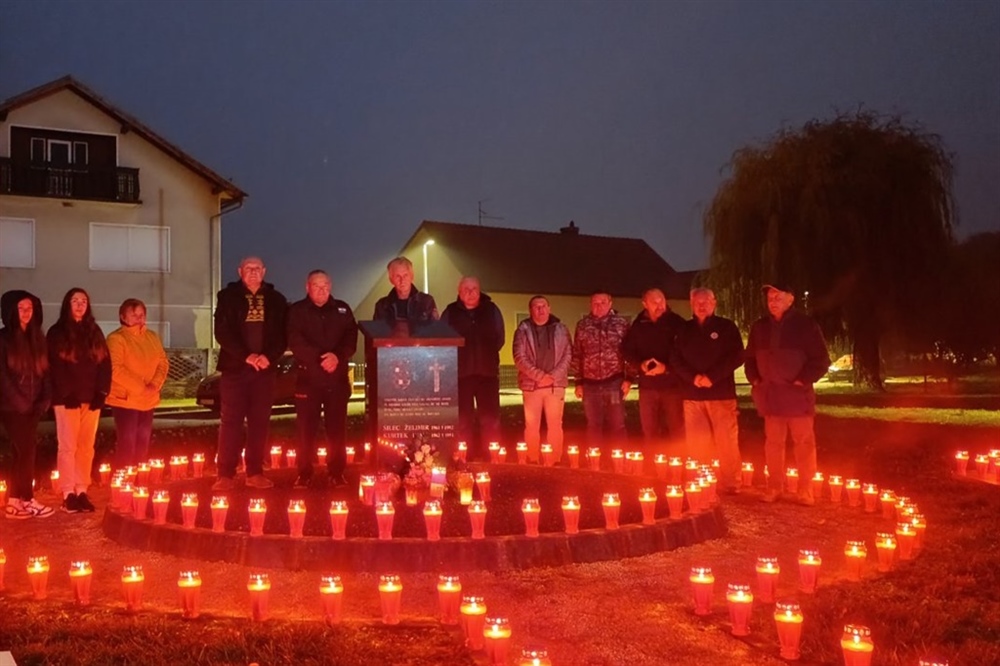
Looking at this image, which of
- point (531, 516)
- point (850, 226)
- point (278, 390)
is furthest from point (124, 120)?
point (531, 516)

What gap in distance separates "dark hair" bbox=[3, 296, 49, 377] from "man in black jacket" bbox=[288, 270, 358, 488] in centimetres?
205

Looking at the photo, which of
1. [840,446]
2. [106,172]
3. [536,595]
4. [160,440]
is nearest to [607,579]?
[536,595]

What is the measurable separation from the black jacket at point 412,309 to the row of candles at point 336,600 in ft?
11.5

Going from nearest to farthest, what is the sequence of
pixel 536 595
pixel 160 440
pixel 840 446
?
pixel 536 595, pixel 840 446, pixel 160 440

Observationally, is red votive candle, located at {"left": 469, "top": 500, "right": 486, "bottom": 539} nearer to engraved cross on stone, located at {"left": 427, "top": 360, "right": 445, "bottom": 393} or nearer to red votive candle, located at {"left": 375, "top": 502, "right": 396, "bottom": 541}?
red votive candle, located at {"left": 375, "top": 502, "right": 396, "bottom": 541}

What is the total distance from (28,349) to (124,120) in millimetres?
25248

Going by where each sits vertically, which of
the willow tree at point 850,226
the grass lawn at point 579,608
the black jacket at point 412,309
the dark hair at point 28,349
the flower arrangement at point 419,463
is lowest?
the grass lawn at point 579,608

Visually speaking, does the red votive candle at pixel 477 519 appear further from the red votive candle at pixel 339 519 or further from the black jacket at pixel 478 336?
the black jacket at pixel 478 336

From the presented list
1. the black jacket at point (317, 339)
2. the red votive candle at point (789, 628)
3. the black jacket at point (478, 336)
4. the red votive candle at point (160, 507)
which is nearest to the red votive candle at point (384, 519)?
the red votive candle at point (160, 507)

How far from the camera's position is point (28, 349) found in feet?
25.6

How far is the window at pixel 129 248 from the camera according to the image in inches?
1217

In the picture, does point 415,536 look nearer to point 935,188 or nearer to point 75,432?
point 75,432

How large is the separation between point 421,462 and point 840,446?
6.75m

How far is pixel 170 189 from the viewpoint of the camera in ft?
105
